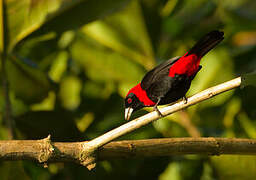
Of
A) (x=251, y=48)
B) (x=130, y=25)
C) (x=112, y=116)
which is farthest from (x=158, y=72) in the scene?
(x=251, y=48)

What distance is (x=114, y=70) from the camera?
5.97 feet

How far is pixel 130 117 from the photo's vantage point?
160cm

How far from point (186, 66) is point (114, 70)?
57 cm

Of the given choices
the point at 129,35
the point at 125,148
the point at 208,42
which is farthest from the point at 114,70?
the point at 125,148

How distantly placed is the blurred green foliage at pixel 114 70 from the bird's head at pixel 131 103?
0.41ft

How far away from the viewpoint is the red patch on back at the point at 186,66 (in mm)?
1275

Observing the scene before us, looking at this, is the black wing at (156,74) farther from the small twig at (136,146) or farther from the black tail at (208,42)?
the small twig at (136,146)

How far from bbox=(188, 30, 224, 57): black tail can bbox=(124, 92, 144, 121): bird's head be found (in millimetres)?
304

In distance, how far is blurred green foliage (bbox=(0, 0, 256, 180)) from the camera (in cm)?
159

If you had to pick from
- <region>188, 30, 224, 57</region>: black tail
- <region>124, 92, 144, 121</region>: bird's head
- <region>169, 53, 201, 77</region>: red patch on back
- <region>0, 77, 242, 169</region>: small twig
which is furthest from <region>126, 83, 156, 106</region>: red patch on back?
<region>0, 77, 242, 169</region>: small twig

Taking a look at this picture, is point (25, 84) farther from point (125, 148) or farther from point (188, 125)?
point (125, 148)

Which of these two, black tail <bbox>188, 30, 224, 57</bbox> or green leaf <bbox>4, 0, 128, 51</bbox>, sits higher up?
green leaf <bbox>4, 0, 128, 51</bbox>

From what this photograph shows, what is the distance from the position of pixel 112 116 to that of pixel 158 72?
0.44 m

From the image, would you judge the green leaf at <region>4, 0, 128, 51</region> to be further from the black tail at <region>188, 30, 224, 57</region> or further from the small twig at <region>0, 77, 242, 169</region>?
the small twig at <region>0, 77, 242, 169</region>
